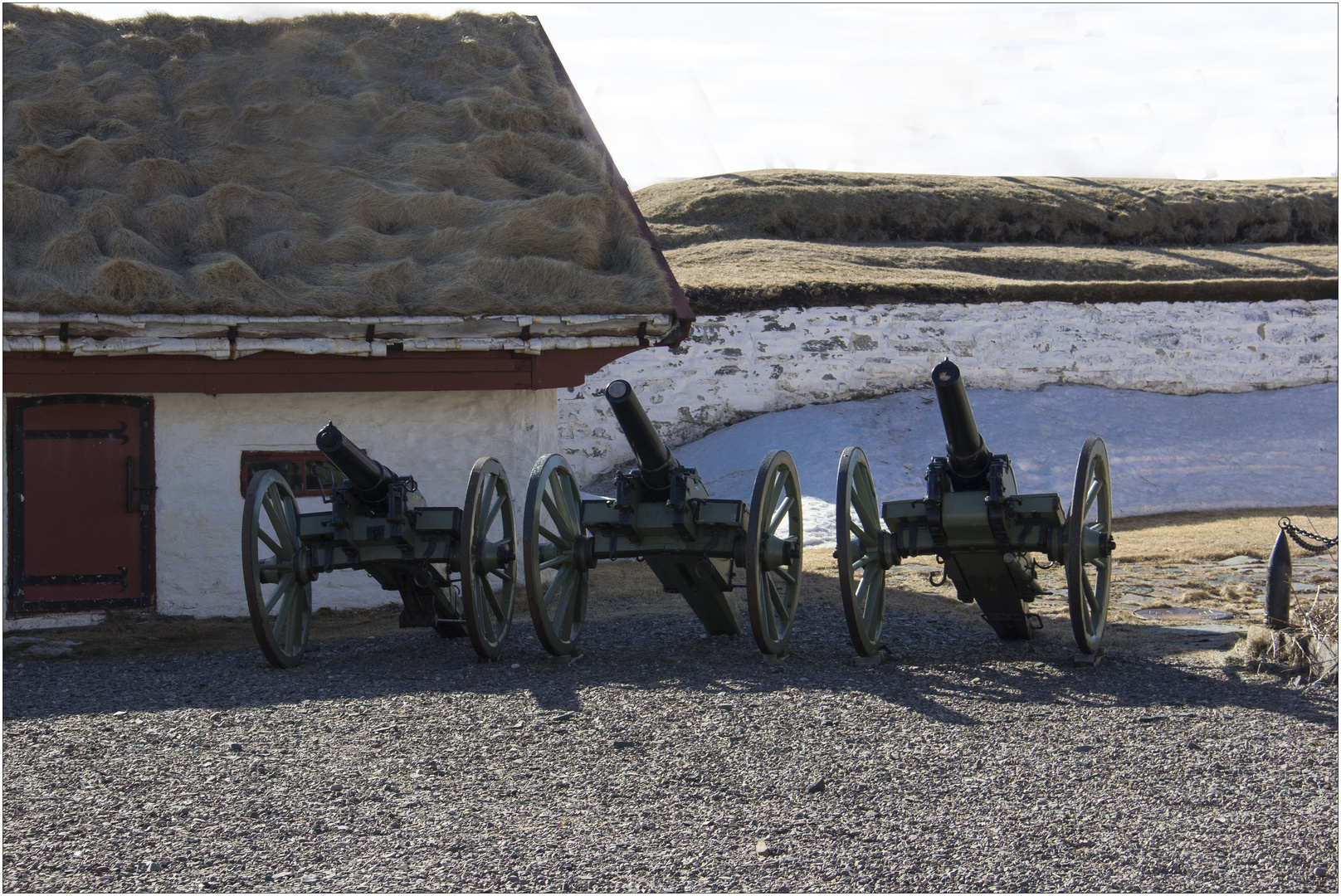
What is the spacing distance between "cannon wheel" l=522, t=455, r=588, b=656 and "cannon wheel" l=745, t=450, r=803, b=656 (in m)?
1.11

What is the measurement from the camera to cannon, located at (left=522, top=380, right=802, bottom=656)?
681cm

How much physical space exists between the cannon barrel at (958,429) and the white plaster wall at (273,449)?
14.2ft

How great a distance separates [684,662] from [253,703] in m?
2.35

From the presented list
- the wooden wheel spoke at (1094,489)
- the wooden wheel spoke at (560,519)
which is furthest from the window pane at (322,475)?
the wooden wheel spoke at (1094,489)

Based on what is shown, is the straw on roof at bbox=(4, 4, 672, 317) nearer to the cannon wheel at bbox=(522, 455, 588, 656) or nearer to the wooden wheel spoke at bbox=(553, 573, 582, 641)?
the cannon wheel at bbox=(522, 455, 588, 656)

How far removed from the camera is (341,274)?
976 cm

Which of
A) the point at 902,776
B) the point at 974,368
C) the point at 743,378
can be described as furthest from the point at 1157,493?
the point at 902,776

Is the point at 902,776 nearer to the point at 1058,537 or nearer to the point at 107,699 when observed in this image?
A: the point at 1058,537

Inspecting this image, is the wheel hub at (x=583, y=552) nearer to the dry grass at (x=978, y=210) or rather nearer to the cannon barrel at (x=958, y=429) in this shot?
the cannon barrel at (x=958, y=429)

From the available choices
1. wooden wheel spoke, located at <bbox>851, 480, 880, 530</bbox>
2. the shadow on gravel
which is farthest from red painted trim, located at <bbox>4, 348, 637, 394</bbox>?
wooden wheel spoke, located at <bbox>851, 480, 880, 530</bbox>

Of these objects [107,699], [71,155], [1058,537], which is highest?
[71,155]

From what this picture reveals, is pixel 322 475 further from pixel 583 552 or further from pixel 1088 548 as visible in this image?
pixel 1088 548

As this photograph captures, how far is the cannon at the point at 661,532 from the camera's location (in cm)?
681

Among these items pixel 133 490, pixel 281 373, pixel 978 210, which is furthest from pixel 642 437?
pixel 978 210
